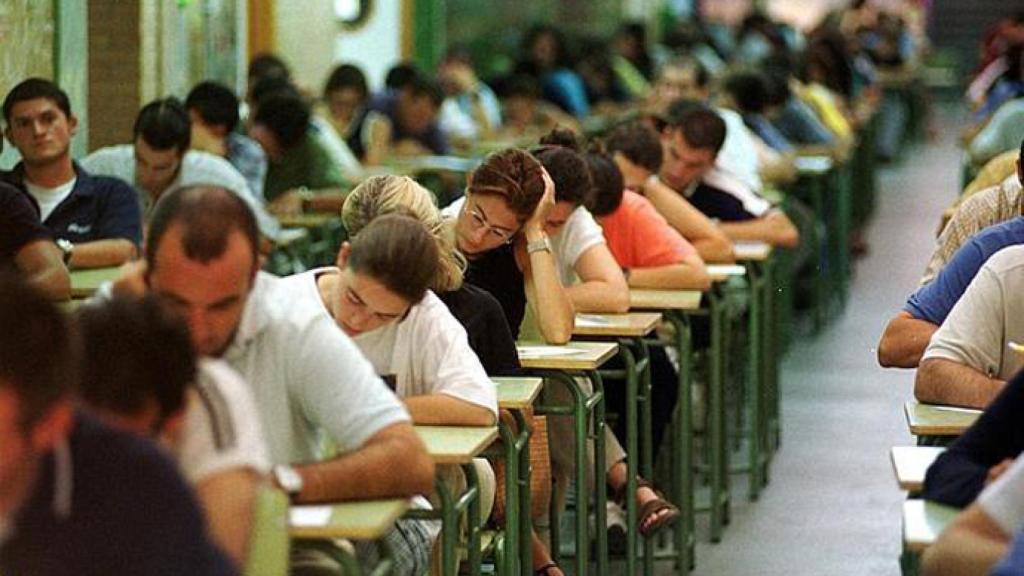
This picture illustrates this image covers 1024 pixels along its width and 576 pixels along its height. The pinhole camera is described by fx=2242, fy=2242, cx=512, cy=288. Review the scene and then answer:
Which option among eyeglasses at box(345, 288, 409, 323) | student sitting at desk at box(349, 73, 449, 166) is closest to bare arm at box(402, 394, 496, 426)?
eyeglasses at box(345, 288, 409, 323)

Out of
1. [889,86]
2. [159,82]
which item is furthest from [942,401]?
[889,86]

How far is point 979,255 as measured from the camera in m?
5.27

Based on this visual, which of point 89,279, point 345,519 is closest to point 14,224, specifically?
point 89,279

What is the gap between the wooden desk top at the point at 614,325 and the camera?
6426mm

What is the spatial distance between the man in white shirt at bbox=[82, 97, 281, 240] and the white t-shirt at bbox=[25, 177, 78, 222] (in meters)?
0.53

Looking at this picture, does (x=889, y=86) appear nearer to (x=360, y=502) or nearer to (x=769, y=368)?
(x=769, y=368)

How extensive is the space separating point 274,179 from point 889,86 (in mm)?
13303

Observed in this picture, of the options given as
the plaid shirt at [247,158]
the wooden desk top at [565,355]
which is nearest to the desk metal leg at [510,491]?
the wooden desk top at [565,355]

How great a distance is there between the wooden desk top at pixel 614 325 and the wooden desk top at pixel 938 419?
1.54m

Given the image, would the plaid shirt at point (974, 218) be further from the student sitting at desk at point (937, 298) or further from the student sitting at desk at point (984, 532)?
the student sitting at desk at point (984, 532)

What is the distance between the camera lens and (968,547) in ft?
11.9

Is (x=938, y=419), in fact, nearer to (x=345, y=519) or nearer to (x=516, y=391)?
(x=516, y=391)

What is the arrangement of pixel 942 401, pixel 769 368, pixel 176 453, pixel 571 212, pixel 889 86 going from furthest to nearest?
pixel 889 86 < pixel 769 368 < pixel 571 212 < pixel 942 401 < pixel 176 453

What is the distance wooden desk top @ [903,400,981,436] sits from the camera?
4.73m
